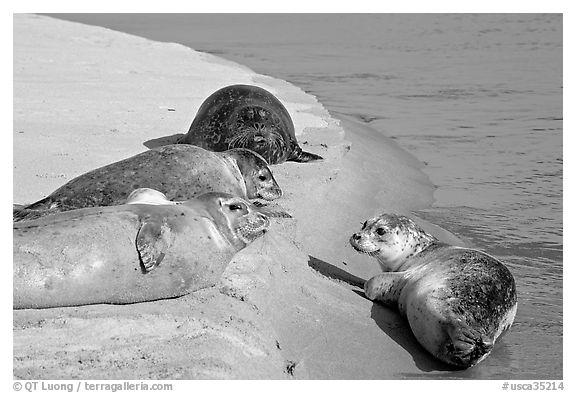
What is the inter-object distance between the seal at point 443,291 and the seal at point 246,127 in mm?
1743

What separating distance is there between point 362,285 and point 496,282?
859 mm

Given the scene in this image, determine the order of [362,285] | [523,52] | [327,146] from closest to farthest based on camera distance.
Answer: [362,285] → [327,146] → [523,52]

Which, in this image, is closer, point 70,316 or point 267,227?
point 70,316

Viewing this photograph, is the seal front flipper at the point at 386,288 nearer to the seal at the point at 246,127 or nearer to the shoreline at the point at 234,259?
the shoreline at the point at 234,259

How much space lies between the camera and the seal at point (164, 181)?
4973 millimetres

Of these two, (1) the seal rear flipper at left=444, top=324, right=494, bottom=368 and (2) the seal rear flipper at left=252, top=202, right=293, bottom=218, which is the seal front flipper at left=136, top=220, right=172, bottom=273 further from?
(1) the seal rear flipper at left=444, top=324, right=494, bottom=368

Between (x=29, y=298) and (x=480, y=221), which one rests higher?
(x=29, y=298)

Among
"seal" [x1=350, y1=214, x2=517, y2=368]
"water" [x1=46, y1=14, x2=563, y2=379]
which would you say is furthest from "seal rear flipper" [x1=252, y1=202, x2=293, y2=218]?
"water" [x1=46, y1=14, x2=563, y2=379]

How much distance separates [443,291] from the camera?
4.50 m

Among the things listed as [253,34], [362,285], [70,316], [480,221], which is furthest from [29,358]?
[253,34]

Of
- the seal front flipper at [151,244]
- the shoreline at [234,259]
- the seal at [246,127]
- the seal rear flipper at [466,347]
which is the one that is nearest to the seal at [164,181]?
the shoreline at [234,259]

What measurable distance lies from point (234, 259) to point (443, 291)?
3.59 feet

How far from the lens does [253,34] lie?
1734cm

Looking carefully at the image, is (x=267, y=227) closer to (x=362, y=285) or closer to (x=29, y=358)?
(x=362, y=285)
